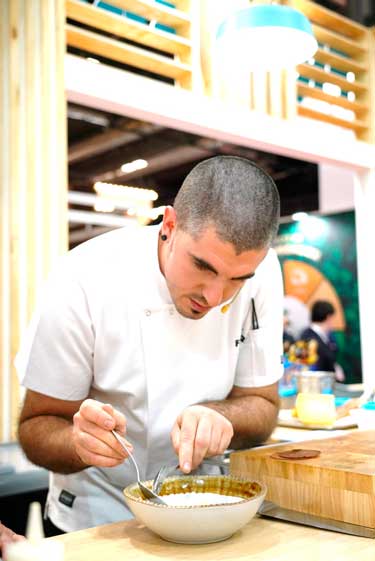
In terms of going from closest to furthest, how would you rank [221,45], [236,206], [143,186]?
1. [236,206]
2. [221,45]
3. [143,186]

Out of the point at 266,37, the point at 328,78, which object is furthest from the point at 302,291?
the point at 266,37

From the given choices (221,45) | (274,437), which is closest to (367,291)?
(221,45)

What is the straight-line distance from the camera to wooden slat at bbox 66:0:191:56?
11.5 feet

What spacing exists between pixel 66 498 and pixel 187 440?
61 cm

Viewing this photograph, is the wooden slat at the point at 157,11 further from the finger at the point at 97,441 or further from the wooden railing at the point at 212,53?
the finger at the point at 97,441

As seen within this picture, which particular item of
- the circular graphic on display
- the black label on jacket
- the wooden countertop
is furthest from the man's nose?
the circular graphic on display

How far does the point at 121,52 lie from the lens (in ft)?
12.2

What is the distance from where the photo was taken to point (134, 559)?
1067mm

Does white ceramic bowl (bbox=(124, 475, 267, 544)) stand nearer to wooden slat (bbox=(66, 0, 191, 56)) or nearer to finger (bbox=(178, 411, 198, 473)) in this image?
finger (bbox=(178, 411, 198, 473))

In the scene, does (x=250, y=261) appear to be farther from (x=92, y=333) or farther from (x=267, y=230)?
(x=92, y=333)

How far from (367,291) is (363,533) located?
4230 millimetres

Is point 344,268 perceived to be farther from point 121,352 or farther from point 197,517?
point 197,517

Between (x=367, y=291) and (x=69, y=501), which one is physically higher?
(x=367, y=291)

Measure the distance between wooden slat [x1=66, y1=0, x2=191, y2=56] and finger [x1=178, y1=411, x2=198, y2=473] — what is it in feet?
9.20
